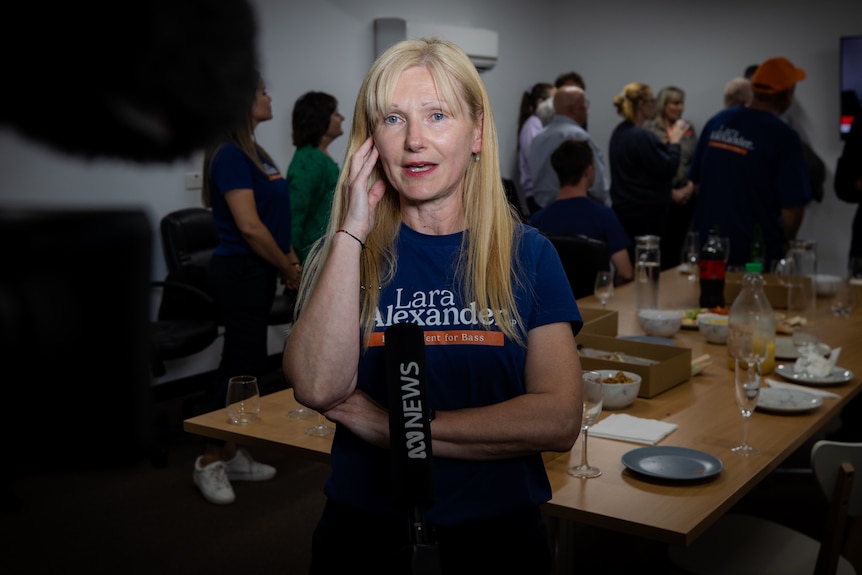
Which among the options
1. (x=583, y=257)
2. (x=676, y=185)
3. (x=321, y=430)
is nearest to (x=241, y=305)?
(x=583, y=257)

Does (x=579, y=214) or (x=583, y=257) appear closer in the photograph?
(x=583, y=257)

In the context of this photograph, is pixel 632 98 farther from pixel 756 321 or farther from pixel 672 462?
pixel 672 462

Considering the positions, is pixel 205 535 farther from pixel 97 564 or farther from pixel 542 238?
pixel 542 238

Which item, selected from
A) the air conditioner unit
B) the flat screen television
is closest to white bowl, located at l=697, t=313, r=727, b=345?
the air conditioner unit

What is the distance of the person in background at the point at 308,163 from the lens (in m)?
4.38

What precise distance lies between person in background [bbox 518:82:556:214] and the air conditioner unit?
1.39ft

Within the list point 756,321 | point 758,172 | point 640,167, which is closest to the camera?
point 756,321

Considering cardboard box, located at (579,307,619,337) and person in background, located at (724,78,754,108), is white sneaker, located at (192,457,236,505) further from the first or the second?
person in background, located at (724,78,754,108)

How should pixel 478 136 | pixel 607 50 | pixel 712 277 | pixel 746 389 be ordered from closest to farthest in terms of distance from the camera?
pixel 478 136 → pixel 746 389 → pixel 712 277 → pixel 607 50

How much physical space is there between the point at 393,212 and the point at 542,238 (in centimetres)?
25

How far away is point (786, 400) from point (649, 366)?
0.33 metres

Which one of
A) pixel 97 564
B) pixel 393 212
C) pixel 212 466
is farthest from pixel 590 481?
pixel 212 466

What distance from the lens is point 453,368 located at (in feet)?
4.76

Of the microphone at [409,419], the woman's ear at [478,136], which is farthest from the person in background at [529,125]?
the microphone at [409,419]
